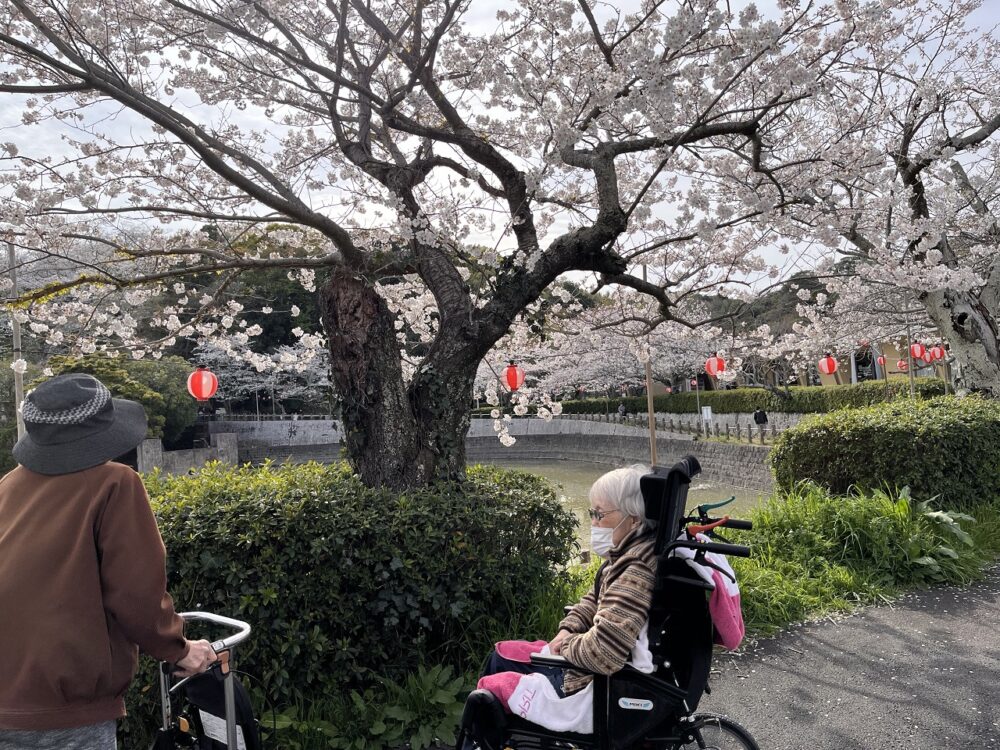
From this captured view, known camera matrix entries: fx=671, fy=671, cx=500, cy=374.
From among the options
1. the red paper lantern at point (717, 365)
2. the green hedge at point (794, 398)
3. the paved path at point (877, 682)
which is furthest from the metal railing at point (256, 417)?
the paved path at point (877, 682)

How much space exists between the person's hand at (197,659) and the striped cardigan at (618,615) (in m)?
0.97

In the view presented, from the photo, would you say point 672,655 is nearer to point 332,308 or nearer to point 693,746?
point 693,746

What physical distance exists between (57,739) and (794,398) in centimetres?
2263

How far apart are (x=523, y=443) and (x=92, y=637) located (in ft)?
85.5

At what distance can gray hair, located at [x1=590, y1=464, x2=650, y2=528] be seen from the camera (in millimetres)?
2109

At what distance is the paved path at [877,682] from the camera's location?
288 cm

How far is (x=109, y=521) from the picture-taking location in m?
1.53

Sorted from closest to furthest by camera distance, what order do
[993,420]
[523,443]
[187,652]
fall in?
[187,652]
[993,420]
[523,443]

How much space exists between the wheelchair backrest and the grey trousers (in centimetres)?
147

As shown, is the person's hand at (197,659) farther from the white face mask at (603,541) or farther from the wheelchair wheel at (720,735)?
the wheelchair wheel at (720,735)

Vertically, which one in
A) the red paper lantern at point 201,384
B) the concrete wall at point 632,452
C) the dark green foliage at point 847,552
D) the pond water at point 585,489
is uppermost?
the red paper lantern at point 201,384

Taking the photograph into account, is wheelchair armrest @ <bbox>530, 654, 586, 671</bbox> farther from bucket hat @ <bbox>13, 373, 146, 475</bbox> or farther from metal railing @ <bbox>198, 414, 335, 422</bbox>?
metal railing @ <bbox>198, 414, 335, 422</bbox>

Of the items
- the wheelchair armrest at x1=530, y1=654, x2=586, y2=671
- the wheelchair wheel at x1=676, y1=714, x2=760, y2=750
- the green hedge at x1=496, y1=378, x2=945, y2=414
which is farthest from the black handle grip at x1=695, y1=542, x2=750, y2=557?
the green hedge at x1=496, y1=378, x2=945, y2=414

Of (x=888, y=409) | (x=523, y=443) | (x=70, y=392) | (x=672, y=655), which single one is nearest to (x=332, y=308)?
(x=70, y=392)
